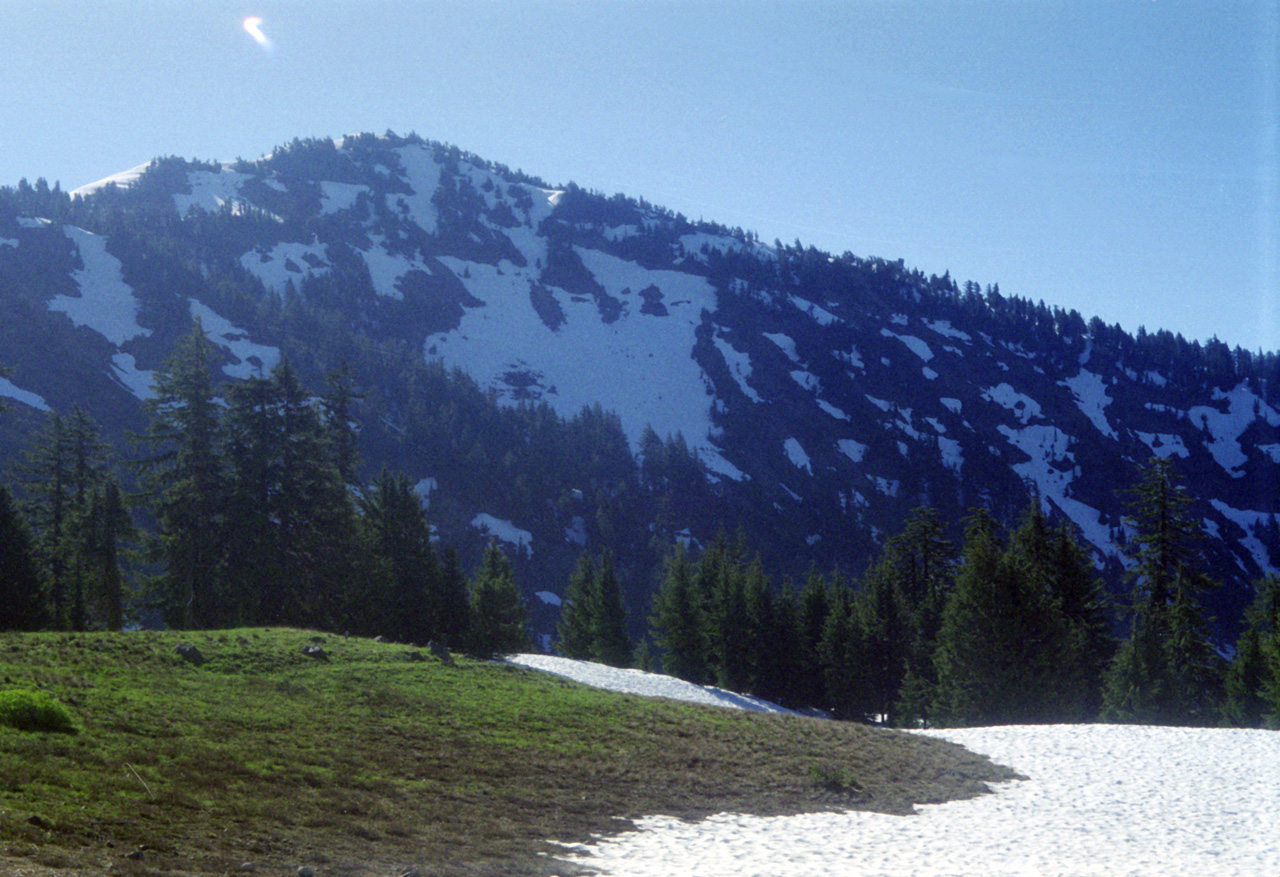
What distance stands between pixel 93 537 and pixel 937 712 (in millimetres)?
39628

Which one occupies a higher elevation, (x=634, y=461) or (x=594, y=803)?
(x=634, y=461)

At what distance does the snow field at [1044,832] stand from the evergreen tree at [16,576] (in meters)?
27.6

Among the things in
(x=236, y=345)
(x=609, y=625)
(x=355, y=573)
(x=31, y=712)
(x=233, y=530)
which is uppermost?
(x=236, y=345)

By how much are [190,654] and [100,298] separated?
17364 centimetres

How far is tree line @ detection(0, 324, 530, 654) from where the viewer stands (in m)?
35.9

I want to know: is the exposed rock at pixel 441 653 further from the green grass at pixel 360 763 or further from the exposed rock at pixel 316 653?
the exposed rock at pixel 316 653

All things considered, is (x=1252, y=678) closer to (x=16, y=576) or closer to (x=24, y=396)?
(x=16, y=576)

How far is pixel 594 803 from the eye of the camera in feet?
48.2

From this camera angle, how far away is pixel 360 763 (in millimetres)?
14484

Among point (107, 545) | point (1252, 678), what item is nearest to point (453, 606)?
point (107, 545)

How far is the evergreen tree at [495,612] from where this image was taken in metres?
38.5

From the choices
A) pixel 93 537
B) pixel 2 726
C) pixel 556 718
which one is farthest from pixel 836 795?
pixel 93 537

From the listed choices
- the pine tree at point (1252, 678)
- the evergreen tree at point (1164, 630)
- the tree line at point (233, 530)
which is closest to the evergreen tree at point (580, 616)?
the tree line at point (233, 530)

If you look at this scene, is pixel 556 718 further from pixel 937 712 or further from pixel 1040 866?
pixel 937 712
